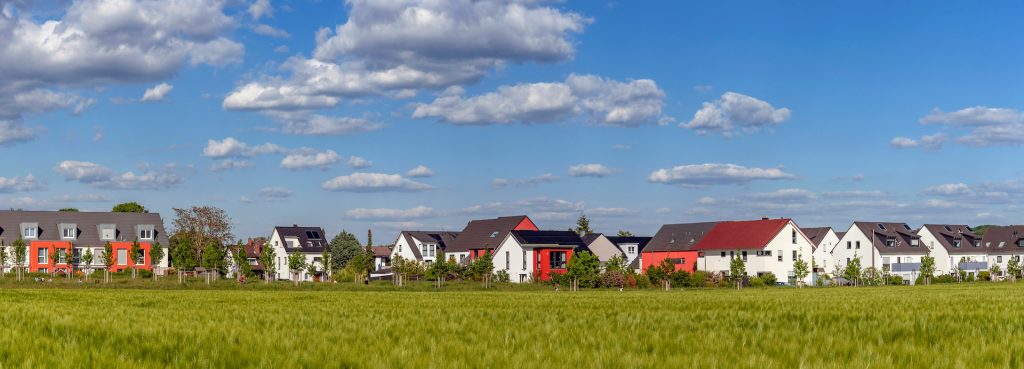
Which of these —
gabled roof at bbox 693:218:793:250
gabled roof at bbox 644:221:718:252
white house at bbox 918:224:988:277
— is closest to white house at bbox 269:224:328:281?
gabled roof at bbox 644:221:718:252

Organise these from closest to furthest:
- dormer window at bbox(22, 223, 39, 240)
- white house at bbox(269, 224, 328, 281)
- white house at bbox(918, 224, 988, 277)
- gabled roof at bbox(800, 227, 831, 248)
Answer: dormer window at bbox(22, 223, 39, 240), gabled roof at bbox(800, 227, 831, 248), white house at bbox(918, 224, 988, 277), white house at bbox(269, 224, 328, 281)

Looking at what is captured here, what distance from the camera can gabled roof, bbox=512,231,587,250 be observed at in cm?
10865

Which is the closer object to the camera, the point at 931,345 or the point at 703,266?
the point at 931,345

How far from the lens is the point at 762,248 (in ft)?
361

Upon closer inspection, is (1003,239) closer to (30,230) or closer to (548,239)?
(548,239)

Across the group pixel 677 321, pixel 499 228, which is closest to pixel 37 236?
pixel 499 228

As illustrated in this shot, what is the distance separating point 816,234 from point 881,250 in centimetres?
1568

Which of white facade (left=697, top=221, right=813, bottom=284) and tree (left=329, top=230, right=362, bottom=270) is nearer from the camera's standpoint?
white facade (left=697, top=221, right=813, bottom=284)

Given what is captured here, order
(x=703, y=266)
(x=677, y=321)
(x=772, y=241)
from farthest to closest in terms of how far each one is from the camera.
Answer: (x=703, y=266) → (x=772, y=241) → (x=677, y=321)

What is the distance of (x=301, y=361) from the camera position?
10469mm

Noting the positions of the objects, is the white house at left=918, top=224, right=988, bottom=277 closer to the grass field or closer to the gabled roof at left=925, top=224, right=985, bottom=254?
the gabled roof at left=925, top=224, right=985, bottom=254

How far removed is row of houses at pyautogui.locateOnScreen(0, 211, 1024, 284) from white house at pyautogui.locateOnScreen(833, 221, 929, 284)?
136mm

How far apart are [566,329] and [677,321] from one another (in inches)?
121

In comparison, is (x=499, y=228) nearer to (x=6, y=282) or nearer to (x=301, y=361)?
(x=6, y=282)
